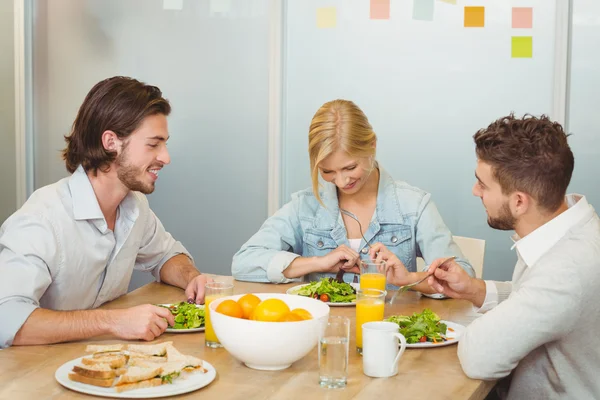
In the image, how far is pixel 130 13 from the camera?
14.4 ft

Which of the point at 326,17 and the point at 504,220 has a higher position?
the point at 326,17

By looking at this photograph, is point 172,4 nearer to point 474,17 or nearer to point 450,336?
point 474,17

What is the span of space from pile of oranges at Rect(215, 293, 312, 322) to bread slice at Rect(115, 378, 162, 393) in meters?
0.23

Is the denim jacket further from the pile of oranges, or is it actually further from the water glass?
the water glass

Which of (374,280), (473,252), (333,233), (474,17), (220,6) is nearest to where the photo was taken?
(374,280)

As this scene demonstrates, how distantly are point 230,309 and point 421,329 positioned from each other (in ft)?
1.60

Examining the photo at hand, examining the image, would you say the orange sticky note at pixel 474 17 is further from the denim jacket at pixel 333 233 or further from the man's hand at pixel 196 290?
the man's hand at pixel 196 290

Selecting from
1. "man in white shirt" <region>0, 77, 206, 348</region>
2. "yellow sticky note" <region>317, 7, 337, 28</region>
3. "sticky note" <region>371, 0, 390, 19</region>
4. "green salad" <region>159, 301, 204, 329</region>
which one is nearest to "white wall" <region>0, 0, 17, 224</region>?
"yellow sticky note" <region>317, 7, 337, 28</region>

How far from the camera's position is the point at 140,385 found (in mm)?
1528

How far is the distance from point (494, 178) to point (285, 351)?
697 mm

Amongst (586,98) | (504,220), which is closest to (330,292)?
(504,220)

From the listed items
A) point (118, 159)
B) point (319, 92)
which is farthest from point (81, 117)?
point (319, 92)

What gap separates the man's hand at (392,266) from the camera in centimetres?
229

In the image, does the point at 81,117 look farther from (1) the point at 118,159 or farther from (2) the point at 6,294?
(2) the point at 6,294
